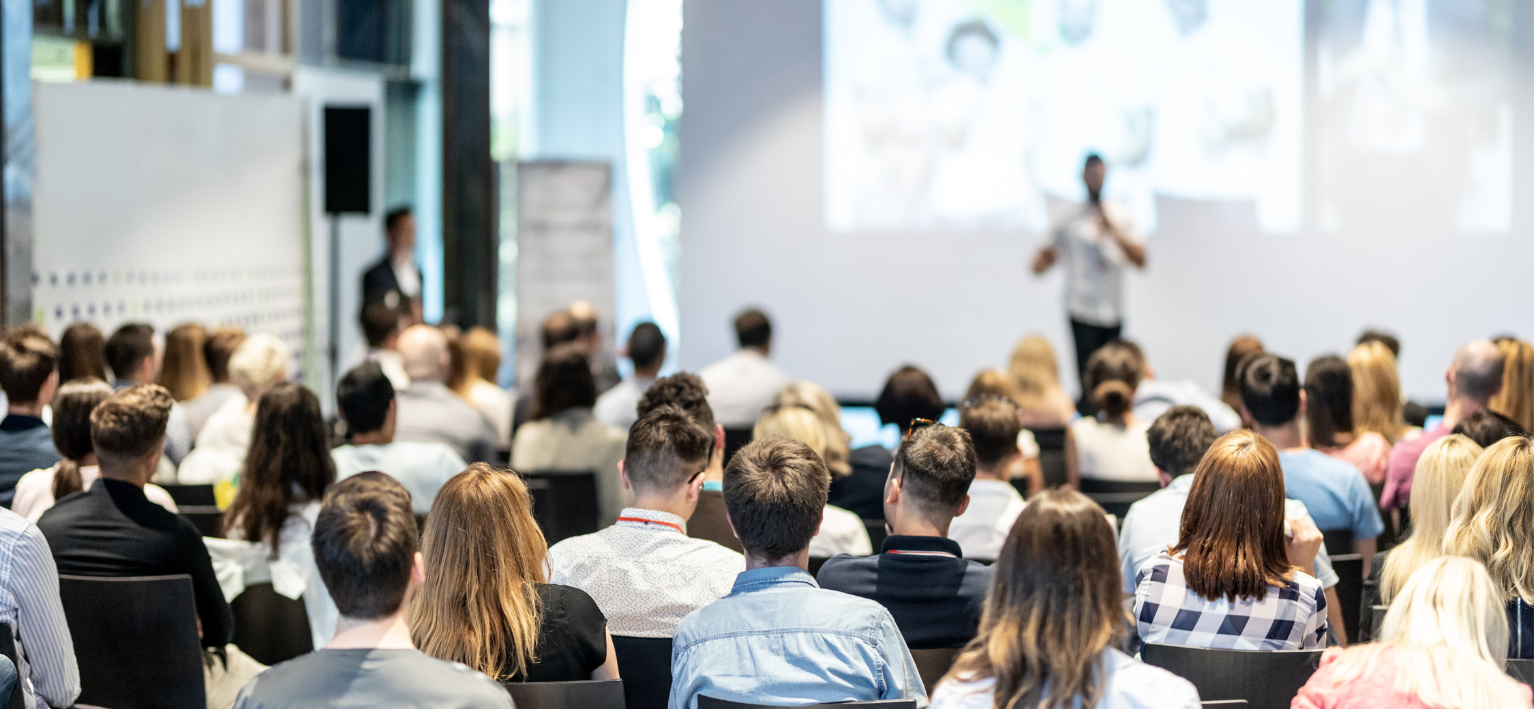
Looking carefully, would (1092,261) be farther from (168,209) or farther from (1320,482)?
(168,209)


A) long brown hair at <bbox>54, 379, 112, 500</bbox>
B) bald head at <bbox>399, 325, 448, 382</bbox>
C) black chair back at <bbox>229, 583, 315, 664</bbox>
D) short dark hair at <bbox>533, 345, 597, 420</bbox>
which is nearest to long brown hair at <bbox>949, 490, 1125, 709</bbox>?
black chair back at <bbox>229, 583, 315, 664</bbox>

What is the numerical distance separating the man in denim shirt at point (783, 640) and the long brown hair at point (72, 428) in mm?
1815

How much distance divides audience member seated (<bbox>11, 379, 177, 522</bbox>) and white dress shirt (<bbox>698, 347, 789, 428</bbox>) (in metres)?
2.64

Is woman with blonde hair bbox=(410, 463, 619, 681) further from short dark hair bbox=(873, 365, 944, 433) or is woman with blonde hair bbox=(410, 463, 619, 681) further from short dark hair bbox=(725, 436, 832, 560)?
short dark hair bbox=(873, 365, 944, 433)

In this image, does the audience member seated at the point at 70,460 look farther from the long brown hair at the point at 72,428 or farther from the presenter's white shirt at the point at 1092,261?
the presenter's white shirt at the point at 1092,261

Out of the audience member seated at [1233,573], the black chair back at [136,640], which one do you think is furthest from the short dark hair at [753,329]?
the audience member seated at [1233,573]

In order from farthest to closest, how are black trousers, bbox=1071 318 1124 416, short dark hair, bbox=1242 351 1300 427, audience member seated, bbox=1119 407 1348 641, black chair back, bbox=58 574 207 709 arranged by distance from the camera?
black trousers, bbox=1071 318 1124 416 < short dark hair, bbox=1242 351 1300 427 < audience member seated, bbox=1119 407 1348 641 < black chair back, bbox=58 574 207 709

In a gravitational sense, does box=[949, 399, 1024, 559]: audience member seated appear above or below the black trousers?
below

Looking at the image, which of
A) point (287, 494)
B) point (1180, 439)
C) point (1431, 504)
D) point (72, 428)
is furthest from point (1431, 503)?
point (72, 428)

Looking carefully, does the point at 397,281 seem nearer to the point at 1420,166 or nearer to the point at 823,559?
the point at 823,559

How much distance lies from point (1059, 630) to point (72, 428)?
8.35 ft

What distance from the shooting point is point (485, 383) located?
586 centimetres

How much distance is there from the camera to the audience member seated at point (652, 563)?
2.60 m

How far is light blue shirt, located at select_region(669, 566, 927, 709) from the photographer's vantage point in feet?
7.16
